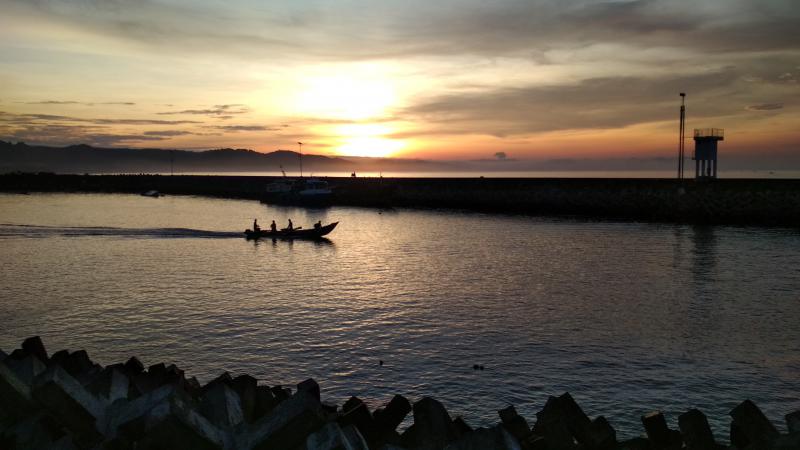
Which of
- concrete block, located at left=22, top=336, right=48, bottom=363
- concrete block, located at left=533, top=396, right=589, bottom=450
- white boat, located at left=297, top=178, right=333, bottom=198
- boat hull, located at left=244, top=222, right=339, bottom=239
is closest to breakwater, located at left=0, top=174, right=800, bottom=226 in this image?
white boat, located at left=297, top=178, right=333, bottom=198

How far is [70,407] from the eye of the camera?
690 centimetres

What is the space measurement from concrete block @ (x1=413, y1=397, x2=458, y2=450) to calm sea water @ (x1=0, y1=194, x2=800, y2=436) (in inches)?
218

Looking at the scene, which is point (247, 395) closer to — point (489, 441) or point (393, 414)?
point (393, 414)

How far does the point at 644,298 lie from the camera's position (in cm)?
2616

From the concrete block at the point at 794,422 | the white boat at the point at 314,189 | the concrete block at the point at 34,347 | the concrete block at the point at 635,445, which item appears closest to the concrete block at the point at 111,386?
the concrete block at the point at 34,347

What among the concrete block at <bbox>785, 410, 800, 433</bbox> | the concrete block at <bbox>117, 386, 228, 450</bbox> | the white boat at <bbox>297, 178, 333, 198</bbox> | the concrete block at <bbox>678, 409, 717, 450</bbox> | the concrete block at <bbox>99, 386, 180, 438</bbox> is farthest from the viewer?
the white boat at <bbox>297, 178, 333, 198</bbox>

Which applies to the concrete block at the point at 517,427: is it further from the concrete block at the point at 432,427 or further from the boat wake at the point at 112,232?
the boat wake at the point at 112,232

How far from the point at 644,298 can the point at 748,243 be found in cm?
2434

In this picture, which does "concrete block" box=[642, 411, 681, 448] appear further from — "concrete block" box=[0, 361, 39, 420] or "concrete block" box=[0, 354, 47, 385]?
"concrete block" box=[0, 354, 47, 385]

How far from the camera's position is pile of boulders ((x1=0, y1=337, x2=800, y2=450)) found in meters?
5.60

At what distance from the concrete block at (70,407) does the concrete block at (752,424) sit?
7.72 metres

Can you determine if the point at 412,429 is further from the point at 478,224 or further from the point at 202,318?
the point at 478,224

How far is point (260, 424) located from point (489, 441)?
2.36m

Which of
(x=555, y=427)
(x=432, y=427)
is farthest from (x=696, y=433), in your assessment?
(x=432, y=427)
